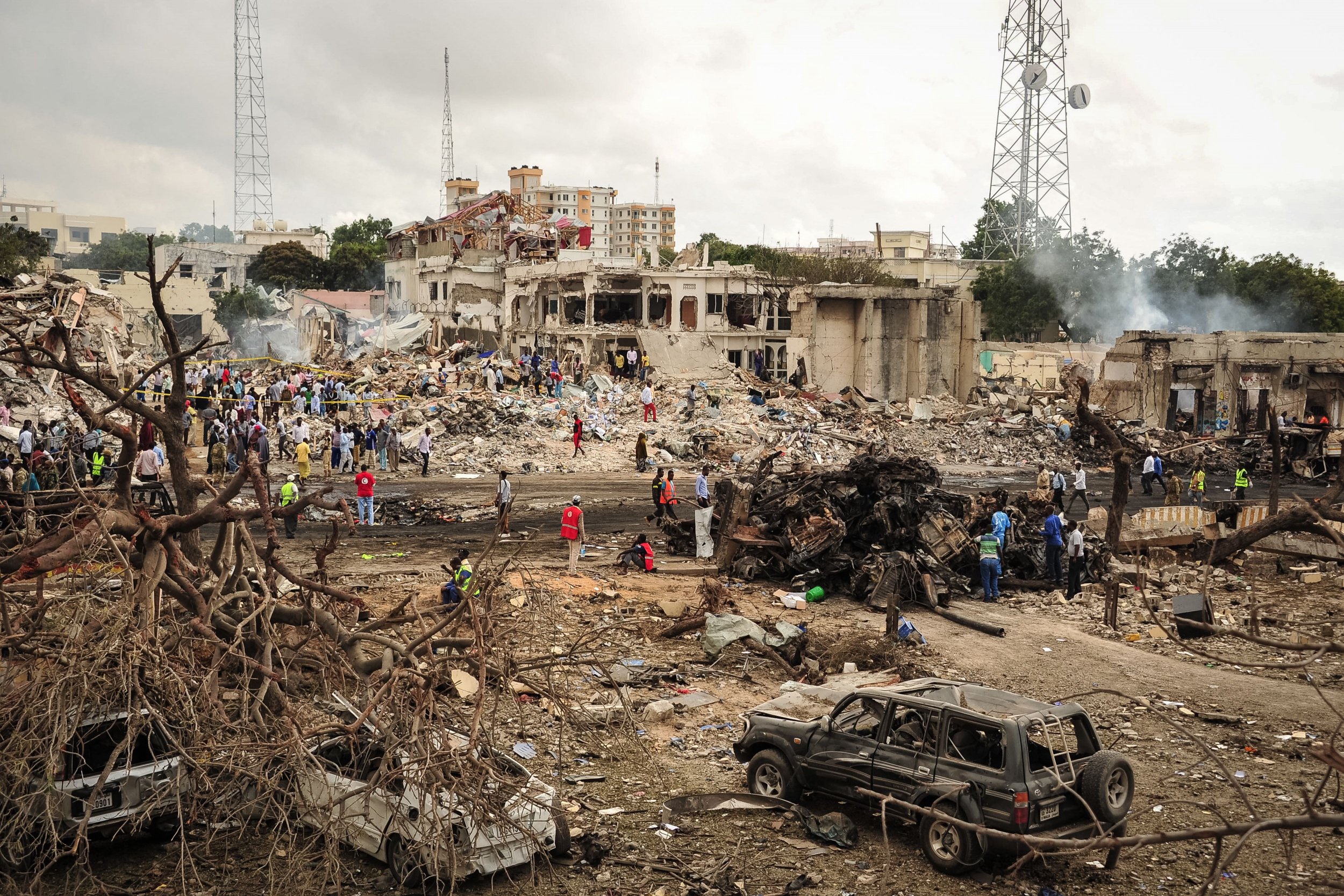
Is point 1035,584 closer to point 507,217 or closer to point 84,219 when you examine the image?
point 507,217

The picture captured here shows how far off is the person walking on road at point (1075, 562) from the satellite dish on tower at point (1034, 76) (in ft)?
154

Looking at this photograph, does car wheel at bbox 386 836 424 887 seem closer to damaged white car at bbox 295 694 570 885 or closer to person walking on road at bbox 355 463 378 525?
damaged white car at bbox 295 694 570 885

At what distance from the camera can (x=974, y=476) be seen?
1216 inches

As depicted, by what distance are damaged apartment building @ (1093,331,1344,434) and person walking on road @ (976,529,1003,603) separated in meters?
22.3

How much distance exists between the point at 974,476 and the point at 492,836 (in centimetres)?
2552

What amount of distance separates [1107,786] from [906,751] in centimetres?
142

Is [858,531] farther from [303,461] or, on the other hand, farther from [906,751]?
[303,461]

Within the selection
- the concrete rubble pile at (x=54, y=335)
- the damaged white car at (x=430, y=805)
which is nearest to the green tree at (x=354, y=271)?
the concrete rubble pile at (x=54, y=335)

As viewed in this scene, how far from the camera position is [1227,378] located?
125 feet

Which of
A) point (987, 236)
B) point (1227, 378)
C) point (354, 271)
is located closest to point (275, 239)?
point (354, 271)

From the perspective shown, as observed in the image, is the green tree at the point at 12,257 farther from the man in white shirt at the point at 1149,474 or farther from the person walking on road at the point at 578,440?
the man in white shirt at the point at 1149,474

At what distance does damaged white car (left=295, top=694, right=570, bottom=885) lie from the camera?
652 cm

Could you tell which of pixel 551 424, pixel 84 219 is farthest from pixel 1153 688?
pixel 84 219

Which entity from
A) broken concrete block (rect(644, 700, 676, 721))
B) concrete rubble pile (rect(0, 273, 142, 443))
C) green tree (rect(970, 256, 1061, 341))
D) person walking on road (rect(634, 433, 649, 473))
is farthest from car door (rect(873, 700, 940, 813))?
green tree (rect(970, 256, 1061, 341))
